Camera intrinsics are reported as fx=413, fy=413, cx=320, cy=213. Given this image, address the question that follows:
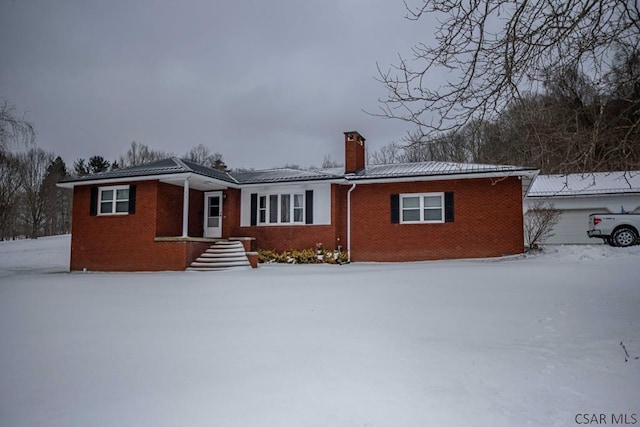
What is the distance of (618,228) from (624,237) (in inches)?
14.5

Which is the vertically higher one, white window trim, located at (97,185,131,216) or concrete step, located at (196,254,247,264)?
white window trim, located at (97,185,131,216)

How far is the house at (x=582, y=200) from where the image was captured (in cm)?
1923

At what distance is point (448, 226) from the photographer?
1520cm

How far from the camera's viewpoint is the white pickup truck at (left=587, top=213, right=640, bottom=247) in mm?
14984

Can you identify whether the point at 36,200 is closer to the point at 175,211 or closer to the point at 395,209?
the point at 175,211

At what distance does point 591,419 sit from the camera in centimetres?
273

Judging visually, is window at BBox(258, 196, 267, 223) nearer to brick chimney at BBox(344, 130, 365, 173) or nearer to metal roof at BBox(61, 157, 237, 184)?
metal roof at BBox(61, 157, 237, 184)

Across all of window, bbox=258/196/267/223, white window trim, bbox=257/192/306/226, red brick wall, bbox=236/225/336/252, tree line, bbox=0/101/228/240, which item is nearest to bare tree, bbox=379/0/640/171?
tree line, bbox=0/101/228/240

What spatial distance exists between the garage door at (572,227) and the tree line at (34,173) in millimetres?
22121

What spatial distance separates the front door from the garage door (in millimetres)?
16039

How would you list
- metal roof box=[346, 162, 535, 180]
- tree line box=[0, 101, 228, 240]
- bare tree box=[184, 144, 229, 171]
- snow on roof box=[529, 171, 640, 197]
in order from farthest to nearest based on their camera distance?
bare tree box=[184, 144, 229, 171] → snow on roof box=[529, 171, 640, 197] → metal roof box=[346, 162, 535, 180] → tree line box=[0, 101, 228, 240]

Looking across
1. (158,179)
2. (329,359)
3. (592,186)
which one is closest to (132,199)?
(158,179)

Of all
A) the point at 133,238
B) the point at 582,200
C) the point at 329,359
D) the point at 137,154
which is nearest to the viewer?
the point at 329,359

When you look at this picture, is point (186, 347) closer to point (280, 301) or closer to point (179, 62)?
point (280, 301)
